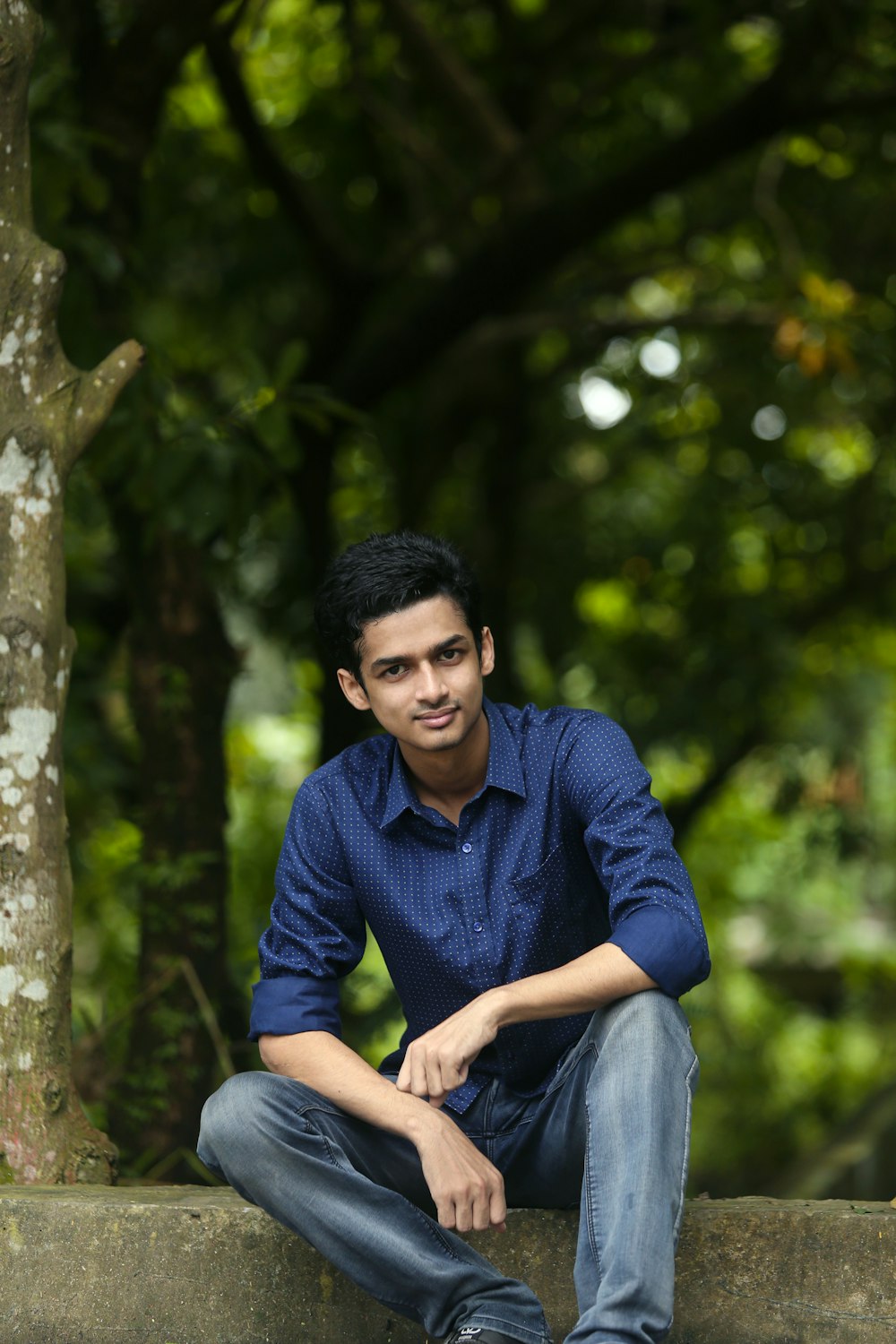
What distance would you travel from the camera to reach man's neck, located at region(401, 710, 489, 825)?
2711mm

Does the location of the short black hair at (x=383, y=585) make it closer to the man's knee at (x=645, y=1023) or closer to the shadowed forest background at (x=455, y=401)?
the man's knee at (x=645, y=1023)

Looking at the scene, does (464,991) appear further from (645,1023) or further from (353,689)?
(353,689)

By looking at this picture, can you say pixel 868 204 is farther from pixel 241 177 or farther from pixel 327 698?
pixel 327 698

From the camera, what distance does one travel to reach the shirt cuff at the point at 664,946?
92.3 inches

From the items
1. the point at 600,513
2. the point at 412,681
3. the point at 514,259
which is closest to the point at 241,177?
the point at 514,259

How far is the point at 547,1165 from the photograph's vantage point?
2592mm

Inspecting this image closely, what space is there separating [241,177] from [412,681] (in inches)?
216

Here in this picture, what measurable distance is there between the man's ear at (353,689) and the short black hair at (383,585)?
22 mm

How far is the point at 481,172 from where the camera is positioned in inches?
266

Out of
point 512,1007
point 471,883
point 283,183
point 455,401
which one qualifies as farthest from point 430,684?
point 455,401

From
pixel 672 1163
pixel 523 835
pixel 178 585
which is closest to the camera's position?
pixel 672 1163

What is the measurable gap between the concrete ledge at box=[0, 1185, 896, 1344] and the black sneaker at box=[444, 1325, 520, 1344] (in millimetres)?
374

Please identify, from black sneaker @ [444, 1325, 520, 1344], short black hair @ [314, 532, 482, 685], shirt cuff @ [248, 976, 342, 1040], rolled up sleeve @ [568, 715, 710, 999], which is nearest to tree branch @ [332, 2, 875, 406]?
short black hair @ [314, 532, 482, 685]

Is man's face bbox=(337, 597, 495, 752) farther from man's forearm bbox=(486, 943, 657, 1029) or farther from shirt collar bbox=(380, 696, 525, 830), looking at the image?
man's forearm bbox=(486, 943, 657, 1029)
